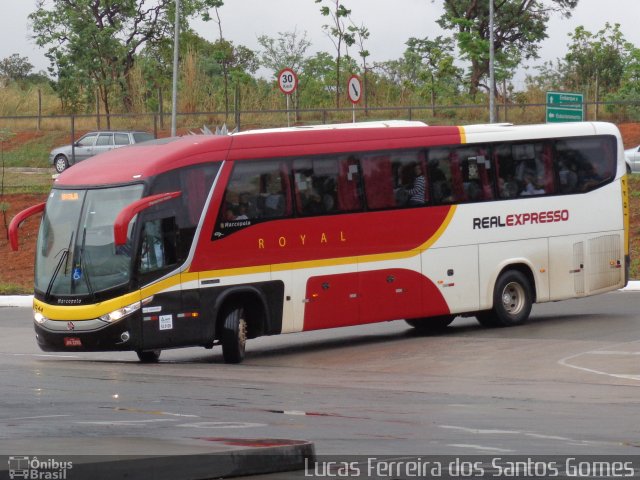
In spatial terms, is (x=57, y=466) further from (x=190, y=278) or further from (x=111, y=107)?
(x=111, y=107)

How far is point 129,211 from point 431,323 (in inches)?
282

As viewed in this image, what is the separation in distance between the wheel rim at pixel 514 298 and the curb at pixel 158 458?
13.8 meters

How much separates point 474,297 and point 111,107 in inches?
1694

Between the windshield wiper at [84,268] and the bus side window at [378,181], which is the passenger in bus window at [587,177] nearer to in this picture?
the bus side window at [378,181]

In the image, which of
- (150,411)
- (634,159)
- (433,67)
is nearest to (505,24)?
(433,67)

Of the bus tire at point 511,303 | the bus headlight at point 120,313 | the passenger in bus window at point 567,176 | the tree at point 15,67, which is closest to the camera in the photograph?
the bus headlight at point 120,313

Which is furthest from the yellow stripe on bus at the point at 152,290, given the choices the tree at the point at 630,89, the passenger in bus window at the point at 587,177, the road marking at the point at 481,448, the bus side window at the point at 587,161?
the tree at the point at 630,89

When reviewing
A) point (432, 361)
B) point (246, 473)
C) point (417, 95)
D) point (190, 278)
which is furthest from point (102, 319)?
point (417, 95)

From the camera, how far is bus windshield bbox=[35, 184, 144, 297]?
18594mm

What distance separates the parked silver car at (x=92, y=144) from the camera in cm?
5084

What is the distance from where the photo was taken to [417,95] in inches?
2415

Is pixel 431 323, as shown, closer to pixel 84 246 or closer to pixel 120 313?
pixel 120 313

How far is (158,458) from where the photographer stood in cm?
834

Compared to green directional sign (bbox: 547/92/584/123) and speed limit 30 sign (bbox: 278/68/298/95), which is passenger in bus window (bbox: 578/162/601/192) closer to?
green directional sign (bbox: 547/92/584/123)
